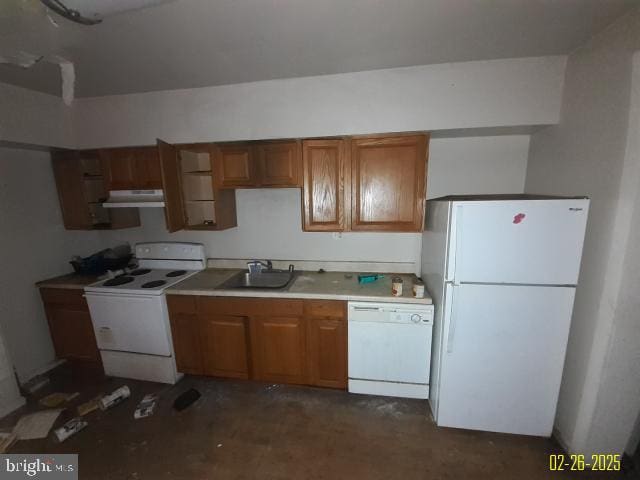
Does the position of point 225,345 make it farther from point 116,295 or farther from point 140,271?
point 140,271

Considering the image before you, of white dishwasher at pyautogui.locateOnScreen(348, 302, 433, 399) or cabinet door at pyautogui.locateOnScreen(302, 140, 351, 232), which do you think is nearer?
white dishwasher at pyautogui.locateOnScreen(348, 302, 433, 399)

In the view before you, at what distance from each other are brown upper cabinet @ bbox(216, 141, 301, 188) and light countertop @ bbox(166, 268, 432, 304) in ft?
2.79

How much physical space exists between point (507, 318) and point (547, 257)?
1.40ft

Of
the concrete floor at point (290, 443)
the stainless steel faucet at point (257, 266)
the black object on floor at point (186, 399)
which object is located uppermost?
the stainless steel faucet at point (257, 266)

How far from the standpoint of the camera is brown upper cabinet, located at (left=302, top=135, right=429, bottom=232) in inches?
75.4

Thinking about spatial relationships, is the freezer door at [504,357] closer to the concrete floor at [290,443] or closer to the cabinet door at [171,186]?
the concrete floor at [290,443]

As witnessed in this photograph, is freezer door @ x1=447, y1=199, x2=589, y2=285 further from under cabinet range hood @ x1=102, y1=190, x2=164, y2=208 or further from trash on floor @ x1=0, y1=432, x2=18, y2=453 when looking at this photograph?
trash on floor @ x1=0, y1=432, x2=18, y2=453

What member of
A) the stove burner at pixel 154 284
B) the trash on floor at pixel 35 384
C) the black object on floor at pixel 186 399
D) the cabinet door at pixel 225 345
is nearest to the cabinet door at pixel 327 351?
the cabinet door at pixel 225 345

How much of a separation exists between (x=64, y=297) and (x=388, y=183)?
3.09m

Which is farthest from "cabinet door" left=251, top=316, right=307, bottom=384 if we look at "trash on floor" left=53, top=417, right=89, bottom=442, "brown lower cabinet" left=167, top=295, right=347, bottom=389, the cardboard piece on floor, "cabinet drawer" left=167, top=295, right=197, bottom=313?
the cardboard piece on floor

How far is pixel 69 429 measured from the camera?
69.3 inches

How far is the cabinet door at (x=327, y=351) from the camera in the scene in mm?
1961

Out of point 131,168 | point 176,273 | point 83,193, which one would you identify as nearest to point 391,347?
point 176,273

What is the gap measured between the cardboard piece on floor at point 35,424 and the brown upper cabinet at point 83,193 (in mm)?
1548
